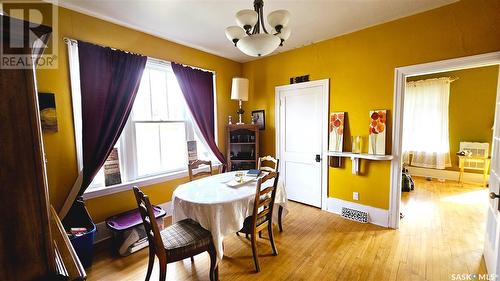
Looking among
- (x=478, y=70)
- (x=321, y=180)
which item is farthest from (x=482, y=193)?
(x=321, y=180)

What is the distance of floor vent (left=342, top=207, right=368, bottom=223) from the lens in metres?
2.87

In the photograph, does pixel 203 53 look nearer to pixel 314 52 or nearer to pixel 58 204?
pixel 314 52

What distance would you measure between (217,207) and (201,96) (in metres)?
2.14

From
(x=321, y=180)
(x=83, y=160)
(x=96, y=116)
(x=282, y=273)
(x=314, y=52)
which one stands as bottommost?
(x=282, y=273)

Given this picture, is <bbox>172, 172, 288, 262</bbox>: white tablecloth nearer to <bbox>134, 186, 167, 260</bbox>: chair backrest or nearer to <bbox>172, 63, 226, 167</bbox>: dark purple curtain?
<bbox>134, 186, 167, 260</bbox>: chair backrest

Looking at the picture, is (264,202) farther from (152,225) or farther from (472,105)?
(472,105)

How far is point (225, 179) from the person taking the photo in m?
2.44

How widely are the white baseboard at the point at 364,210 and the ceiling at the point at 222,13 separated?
241 cm

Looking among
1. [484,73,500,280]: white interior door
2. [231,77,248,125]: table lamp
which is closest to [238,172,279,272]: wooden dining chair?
[484,73,500,280]: white interior door

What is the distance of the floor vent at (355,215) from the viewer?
9.40 ft

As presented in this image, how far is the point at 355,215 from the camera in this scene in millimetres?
2932

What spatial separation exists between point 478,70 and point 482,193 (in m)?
2.58

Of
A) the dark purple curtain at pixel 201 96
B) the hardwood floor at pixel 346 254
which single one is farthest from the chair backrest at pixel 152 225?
the dark purple curtain at pixel 201 96

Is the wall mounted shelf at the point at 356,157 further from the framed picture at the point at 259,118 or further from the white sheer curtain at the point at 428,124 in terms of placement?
the white sheer curtain at the point at 428,124
